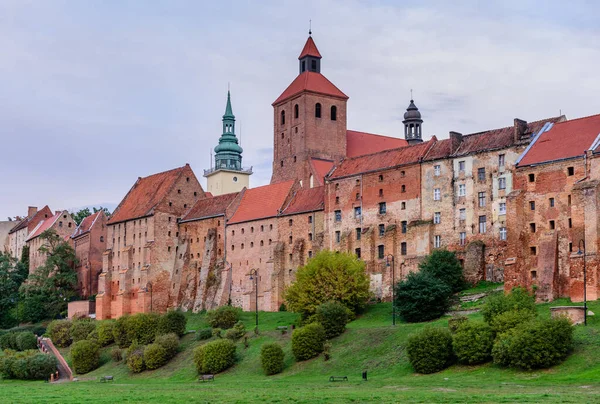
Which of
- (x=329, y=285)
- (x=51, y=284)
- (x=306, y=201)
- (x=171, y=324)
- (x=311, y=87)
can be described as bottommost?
(x=171, y=324)

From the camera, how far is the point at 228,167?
6063 inches

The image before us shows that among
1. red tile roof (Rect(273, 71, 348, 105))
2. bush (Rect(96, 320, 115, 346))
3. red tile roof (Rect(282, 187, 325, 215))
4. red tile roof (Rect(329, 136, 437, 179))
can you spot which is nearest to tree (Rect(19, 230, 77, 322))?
bush (Rect(96, 320, 115, 346))

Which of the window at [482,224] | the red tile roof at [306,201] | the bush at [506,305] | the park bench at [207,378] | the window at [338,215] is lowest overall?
the park bench at [207,378]

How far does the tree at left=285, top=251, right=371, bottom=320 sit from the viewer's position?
255 feet

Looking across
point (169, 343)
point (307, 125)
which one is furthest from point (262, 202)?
point (169, 343)

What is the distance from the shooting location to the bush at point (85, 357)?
269ft

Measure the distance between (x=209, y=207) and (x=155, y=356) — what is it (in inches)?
1140

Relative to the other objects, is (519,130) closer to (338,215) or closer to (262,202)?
(338,215)

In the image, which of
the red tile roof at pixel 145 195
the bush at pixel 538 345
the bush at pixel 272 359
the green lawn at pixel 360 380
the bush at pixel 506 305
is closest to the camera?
the green lawn at pixel 360 380

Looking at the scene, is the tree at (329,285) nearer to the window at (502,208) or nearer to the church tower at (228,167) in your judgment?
the window at (502,208)

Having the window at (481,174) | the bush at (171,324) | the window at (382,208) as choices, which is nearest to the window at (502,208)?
the window at (481,174)

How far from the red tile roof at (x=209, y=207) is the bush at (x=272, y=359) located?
33.2 meters

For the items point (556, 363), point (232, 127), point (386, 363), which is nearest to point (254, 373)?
point (386, 363)

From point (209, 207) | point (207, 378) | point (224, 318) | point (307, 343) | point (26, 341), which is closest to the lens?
point (207, 378)
